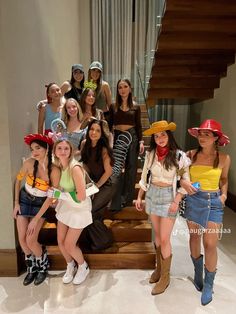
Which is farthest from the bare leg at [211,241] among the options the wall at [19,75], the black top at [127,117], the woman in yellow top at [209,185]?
the wall at [19,75]

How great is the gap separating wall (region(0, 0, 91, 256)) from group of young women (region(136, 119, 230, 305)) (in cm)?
112

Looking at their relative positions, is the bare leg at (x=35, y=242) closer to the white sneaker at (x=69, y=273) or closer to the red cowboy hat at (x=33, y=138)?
the white sneaker at (x=69, y=273)

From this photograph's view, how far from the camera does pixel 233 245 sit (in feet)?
10.1

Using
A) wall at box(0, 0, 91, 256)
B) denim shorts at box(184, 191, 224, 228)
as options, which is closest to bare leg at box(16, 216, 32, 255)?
wall at box(0, 0, 91, 256)

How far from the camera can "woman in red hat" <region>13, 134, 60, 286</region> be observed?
2.15 meters

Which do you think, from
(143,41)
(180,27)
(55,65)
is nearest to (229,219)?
(180,27)

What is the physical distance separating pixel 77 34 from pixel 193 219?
6.23 m

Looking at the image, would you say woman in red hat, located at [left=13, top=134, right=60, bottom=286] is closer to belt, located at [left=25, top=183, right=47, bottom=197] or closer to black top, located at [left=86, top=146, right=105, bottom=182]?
belt, located at [left=25, top=183, right=47, bottom=197]

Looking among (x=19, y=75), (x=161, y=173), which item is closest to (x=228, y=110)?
(x=161, y=173)

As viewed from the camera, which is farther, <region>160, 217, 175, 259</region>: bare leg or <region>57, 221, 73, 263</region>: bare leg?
<region>57, 221, 73, 263</region>: bare leg

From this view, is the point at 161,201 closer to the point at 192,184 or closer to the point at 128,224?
the point at 192,184

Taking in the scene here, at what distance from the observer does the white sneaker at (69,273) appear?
229 centimetres

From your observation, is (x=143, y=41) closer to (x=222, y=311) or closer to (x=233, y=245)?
(x=233, y=245)

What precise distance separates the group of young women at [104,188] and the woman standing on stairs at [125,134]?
332 millimetres
